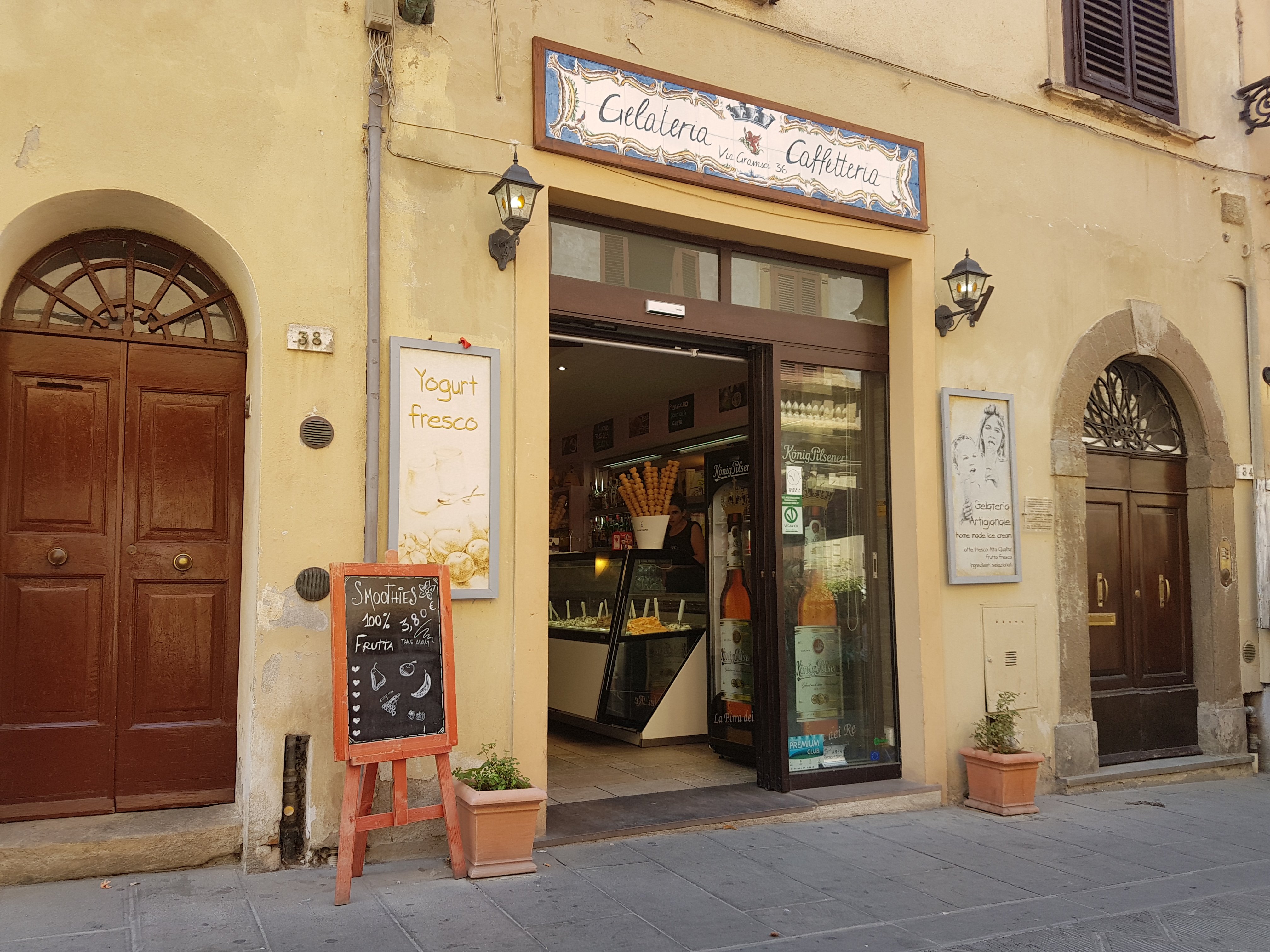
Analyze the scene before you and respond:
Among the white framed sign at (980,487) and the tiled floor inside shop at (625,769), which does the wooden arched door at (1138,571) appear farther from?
the tiled floor inside shop at (625,769)

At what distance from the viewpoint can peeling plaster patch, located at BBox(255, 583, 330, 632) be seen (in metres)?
4.63

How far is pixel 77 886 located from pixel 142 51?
368cm

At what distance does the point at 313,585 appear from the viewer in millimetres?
4730

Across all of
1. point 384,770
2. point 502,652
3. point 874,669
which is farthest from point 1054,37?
point 384,770

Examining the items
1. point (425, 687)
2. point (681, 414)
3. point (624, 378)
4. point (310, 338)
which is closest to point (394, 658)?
point (425, 687)

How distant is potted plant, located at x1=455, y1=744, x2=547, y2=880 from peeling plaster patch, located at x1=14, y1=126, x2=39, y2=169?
11.1 ft

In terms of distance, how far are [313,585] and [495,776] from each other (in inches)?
49.1

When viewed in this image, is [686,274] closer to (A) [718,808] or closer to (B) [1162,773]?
(A) [718,808]

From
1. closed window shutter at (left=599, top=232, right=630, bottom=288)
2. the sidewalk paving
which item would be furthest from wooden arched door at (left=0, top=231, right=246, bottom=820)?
closed window shutter at (left=599, top=232, right=630, bottom=288)

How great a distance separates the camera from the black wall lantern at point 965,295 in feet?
21.5

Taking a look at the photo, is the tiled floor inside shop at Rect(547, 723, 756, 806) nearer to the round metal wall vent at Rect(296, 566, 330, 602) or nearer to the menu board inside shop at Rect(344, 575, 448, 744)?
the menu board inside shop at Rect(344, 575, 448, 744)

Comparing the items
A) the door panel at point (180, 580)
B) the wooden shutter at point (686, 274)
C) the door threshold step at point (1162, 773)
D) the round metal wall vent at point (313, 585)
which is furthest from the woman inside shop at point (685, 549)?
the door panel at point (180, 580)

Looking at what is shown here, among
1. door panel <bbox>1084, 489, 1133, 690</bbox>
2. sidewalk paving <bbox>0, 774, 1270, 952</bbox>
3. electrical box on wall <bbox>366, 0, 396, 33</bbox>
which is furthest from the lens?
door panel <bbox>1084, 489, 1133, 690</bbox>

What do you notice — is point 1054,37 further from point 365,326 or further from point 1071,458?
point 365,326
